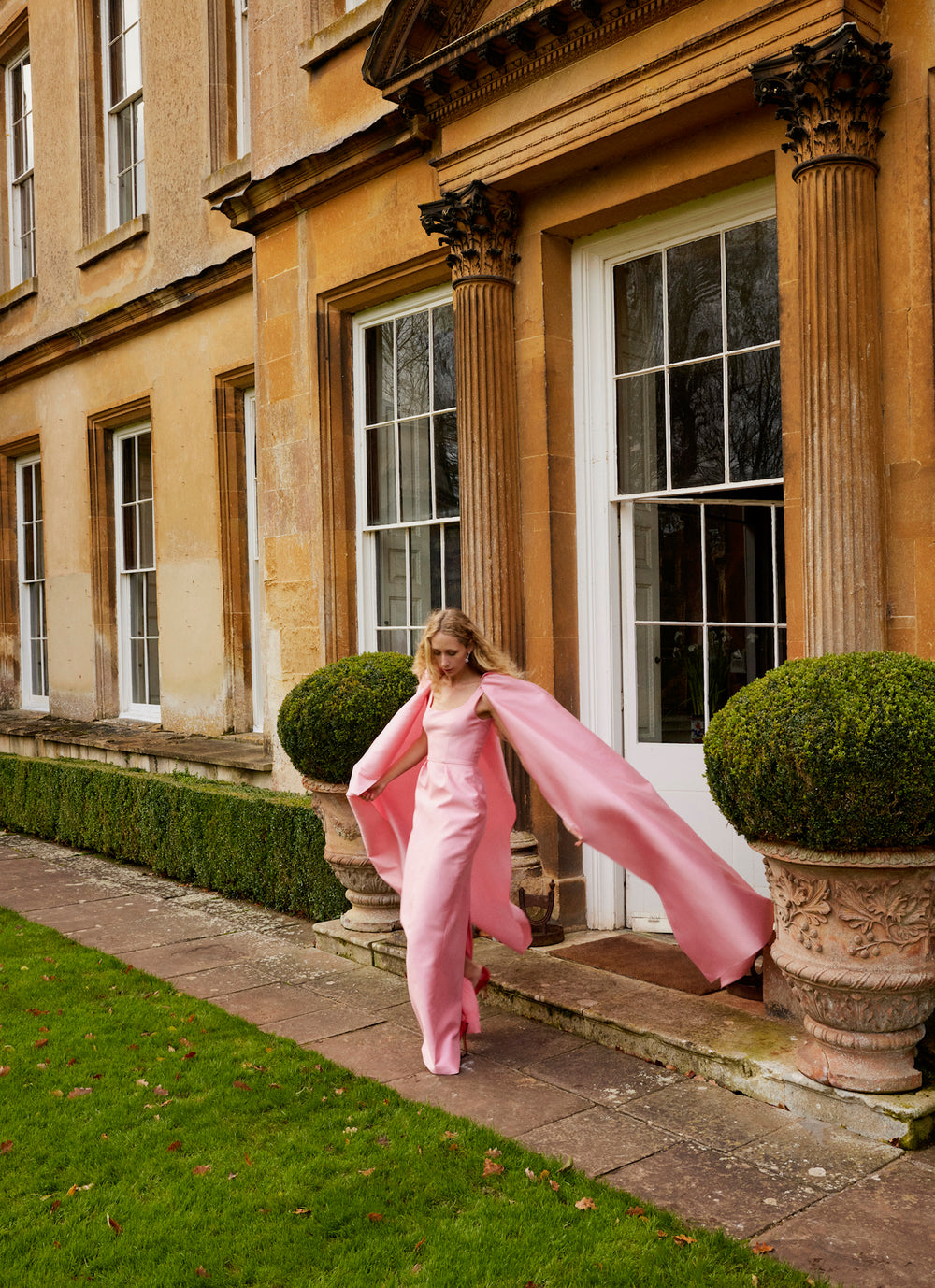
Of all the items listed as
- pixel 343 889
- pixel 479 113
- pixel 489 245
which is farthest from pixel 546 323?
pixel 343 889

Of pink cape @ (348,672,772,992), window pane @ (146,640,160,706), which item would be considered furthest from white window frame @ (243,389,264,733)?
pink cape @ (348,672,772,992)

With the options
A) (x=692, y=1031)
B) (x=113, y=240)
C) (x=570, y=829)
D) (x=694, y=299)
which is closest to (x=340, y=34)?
(x=694, y=299)

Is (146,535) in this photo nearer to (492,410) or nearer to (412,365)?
(412,365)

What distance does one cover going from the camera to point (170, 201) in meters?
9.80

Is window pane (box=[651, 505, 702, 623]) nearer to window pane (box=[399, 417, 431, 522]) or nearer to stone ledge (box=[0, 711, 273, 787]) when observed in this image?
window pane (box=[399, 417, 431, 522])

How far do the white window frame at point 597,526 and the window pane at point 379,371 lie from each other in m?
1.75

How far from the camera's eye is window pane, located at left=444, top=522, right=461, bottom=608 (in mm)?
6965

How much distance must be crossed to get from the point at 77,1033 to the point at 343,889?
2003 millimetres

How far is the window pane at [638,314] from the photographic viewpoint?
5707 millimetres

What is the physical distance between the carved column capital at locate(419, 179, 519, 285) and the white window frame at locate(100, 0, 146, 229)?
19.0ft

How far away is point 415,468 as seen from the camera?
23.6 ft

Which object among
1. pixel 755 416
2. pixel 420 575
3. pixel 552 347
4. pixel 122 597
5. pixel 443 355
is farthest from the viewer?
pixel 122 597

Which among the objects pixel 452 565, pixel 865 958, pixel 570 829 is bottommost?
pixel 865 958

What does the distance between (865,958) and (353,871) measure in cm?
303
